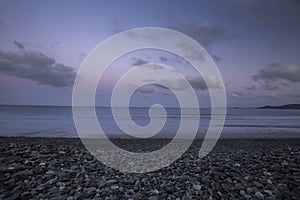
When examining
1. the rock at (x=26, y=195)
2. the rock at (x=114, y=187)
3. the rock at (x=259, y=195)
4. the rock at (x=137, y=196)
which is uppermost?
the rock at (x=26, y=195)

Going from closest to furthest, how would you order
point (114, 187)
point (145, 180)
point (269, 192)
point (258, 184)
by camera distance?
point (269, 192) < point (114, 187) < point (258, 184) < point (145, 180)

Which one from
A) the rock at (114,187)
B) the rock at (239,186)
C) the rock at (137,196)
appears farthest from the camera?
the rock at (239,186)

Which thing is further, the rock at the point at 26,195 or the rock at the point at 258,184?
the rock at the point at 258,184

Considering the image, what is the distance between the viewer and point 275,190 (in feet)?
18.5

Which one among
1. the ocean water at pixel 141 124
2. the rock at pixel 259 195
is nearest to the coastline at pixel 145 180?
the rock at pixel 259 195

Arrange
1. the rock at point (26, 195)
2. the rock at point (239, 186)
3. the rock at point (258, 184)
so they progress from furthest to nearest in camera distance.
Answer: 1. the rock at point (258, 184)
2. the rock at point (239, 186)
3. the rock at point (26, 195)

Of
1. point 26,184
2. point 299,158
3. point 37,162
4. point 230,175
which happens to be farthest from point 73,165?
point 299,158

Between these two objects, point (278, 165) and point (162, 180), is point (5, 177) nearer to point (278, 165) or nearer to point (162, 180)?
point (162, 180)

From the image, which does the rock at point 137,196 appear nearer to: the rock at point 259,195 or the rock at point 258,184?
the rock at point 259,195

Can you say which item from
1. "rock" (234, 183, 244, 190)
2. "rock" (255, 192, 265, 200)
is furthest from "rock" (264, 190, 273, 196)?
"rock" (234, 183, 244, 190)

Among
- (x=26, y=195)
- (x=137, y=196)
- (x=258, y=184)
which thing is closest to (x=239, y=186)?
(x=258, y=184)

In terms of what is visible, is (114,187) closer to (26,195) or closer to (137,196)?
(137,196)

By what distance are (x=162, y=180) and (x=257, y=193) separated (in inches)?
85.2

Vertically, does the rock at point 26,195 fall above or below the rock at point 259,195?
above
